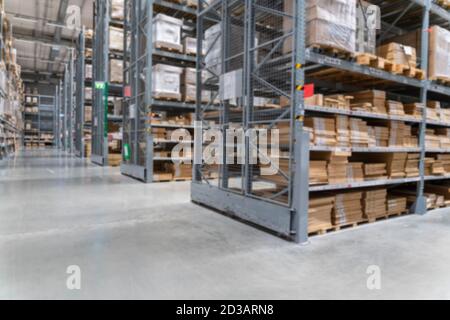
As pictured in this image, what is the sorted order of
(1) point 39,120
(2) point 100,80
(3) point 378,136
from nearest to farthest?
1. (3) point 378,136
2. (2) point 100,80
3. (1) point 39,120

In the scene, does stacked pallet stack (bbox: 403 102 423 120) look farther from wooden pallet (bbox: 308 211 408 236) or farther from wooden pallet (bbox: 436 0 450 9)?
wooden pallet (bbox: 436 0 450 9)

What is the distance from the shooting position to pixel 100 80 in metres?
12.4

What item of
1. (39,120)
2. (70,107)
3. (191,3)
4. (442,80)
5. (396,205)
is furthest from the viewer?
(39,120)

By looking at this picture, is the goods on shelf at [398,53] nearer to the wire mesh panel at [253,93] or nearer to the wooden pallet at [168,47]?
the wire mesh panel at [253,93]

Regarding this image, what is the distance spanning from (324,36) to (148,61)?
5563mm

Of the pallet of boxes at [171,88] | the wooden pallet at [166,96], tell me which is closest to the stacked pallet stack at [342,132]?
the pallet of boxes at [171,88]

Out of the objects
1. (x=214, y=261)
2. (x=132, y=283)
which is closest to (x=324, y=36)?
(x=214, y=261)

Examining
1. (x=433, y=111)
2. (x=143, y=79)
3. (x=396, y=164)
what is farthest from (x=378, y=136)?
(x=143, y=79)

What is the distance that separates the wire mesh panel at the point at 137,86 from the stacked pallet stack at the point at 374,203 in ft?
18.0

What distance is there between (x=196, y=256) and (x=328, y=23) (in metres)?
3.15

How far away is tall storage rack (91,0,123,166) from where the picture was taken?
38.0 feet

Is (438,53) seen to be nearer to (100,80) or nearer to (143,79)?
(143,79)

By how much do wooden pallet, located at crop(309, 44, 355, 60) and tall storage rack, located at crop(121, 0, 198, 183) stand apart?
5290 mm

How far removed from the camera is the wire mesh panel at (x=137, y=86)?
8.28 metres
